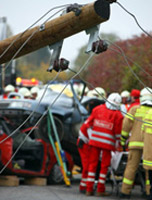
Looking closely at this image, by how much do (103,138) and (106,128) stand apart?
0.64 feet

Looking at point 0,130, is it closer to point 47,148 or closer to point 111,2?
point 47,148

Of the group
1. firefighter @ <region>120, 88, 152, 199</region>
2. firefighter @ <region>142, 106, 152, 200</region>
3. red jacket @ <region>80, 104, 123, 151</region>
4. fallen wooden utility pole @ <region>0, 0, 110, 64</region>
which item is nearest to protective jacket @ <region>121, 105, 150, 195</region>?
firefighter @ <region>120, 88, 152, 199</region>

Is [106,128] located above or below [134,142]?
above

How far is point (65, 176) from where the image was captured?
10.2m

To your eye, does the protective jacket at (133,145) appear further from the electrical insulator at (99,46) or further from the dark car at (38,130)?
the electrical insulator at (99,46)

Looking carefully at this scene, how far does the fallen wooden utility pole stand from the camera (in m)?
5.01

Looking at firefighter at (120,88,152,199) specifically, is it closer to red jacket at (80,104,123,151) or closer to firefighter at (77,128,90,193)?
red jacket at (80,104,123,151)

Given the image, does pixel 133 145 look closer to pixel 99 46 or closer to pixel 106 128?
pixel 106 128

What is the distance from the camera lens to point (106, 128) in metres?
9.45

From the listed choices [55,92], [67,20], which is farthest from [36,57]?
[67,20]

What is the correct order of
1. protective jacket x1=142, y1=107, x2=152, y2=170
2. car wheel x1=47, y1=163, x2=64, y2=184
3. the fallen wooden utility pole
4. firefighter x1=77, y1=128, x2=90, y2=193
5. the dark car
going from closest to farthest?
the fallen wooden utility pole → protective jacket x1=142, y1=107, x2=152, y2=170 → firefighter x1=77, y1=128, x2=90, y2=193 → the dark car → car wheel x1=47, y1=163, x2=64, y2=184

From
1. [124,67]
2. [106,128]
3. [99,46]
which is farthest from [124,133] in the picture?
[124,67]

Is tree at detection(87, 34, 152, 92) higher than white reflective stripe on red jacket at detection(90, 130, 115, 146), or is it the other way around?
tree at detection(87, 34, 152, 92)

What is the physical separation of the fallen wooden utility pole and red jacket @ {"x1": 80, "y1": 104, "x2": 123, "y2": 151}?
380 cm
